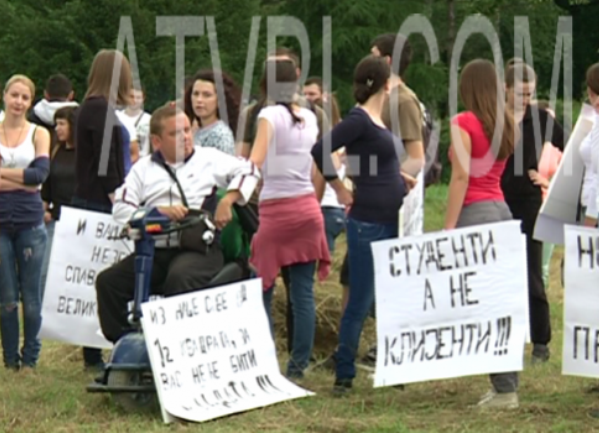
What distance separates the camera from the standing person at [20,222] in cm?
939

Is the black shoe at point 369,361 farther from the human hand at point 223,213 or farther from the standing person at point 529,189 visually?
the human hand at point 223,213

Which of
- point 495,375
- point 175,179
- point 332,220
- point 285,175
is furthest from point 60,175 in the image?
point 495,375

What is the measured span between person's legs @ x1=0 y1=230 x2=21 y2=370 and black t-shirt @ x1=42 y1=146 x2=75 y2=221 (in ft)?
4.25

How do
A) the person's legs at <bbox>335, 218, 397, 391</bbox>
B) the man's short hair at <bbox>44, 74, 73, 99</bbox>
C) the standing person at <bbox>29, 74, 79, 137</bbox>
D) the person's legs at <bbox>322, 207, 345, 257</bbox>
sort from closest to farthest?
the person's legs at <bbox>335, 218, 397, 391</bbox>, the person's legs at <bbox>322, 207, 345, 257</bbox>, the standing person at <bbox>29, 74, 79, 137</bbox>, the man's short hair at <bbox>44, 74, 73, 99</bbox>

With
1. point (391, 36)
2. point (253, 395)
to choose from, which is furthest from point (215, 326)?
point (391, 36)

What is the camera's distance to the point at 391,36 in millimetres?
9492

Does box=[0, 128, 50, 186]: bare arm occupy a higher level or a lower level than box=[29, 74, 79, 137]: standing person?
lower

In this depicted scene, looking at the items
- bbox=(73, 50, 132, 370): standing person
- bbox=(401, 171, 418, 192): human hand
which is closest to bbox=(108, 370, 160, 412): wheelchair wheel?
bbox=(73, 50, 132, 370): standing person

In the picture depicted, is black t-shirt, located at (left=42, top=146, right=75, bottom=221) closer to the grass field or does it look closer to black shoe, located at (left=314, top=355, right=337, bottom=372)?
the grass field

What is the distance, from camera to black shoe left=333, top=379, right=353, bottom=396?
856 centimetres

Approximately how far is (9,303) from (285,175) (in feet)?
6.94

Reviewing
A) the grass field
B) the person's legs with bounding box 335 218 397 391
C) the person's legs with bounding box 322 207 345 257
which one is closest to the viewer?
the grass field

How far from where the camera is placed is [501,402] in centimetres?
801

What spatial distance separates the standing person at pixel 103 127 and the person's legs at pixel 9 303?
71 cm
